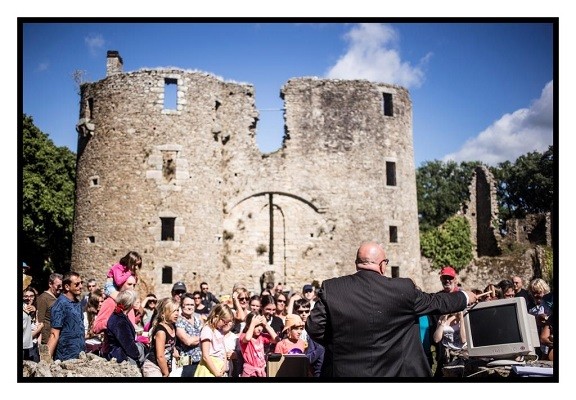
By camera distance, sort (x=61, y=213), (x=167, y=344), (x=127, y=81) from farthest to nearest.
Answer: (x=61, y=213)
(x=127, y=81)
(x=167, y=344)

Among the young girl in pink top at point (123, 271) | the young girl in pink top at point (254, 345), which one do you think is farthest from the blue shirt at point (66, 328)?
the young girl in pink top at point (254, 345)

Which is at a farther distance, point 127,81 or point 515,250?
point 515,250

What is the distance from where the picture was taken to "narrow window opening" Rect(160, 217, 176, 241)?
2177cm

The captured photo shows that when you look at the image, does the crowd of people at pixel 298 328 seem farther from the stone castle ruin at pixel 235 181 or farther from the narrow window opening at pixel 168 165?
the narrow window opening at pixel 168 165

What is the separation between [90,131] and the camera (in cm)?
2258

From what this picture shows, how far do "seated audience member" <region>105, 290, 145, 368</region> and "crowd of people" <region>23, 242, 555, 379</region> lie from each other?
13 mm

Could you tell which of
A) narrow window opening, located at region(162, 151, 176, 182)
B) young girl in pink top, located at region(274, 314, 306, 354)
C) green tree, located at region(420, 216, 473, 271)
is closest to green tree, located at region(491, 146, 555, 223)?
green tree, located at region(420, 216, 473, 271)

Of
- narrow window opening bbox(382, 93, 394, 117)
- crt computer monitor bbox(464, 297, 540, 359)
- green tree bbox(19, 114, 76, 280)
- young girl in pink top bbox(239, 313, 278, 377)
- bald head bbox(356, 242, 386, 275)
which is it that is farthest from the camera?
green tree bbox(19, 114, 76, 280)

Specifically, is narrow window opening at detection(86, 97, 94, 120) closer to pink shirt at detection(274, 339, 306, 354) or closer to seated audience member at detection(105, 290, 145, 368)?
seated audience member at detection(105, 290, 145, 368)

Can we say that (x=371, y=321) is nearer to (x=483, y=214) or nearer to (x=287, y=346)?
(x=287, y=346)

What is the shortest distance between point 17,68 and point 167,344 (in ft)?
13.6

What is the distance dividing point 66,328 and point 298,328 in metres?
3.33

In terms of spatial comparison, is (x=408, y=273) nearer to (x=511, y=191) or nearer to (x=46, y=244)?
Answer: (x=46, y=244)

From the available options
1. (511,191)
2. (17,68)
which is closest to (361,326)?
(17,68)
